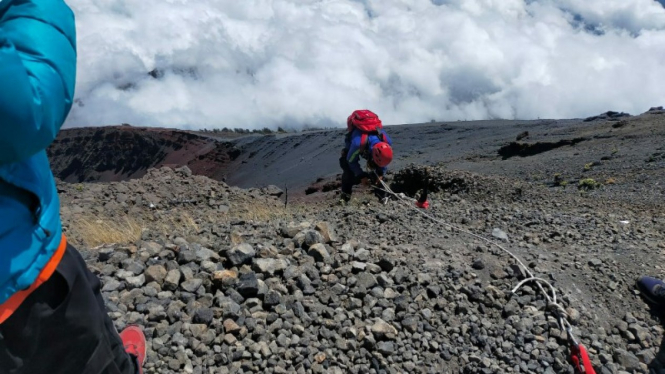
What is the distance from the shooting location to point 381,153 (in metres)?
6.24

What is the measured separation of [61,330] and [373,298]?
2.06 m

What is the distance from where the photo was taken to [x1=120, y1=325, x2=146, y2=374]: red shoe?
2356 millimetres

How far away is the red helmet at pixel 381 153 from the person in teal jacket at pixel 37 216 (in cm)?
491

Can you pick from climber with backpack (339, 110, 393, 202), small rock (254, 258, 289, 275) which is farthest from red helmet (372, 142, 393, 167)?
small rock (254, 258, 289, 275)

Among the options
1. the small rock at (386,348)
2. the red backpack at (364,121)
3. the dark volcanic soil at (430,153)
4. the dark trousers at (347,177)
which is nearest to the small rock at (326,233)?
the small rock at (386,348)

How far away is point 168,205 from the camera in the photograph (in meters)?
9.76

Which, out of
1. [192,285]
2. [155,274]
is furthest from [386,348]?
[155,274]

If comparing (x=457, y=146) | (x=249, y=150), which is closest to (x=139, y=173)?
(x=249, y=150)

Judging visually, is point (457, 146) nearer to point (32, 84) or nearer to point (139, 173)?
point (32, 84)

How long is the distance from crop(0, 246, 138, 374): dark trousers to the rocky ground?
910 mm

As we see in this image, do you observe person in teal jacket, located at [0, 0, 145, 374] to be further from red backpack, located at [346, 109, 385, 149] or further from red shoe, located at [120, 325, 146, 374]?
red backpack, located at [346, 109, 385, 149]

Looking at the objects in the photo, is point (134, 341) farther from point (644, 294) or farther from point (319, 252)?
point (644, 294)

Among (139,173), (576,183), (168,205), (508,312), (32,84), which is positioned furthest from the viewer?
(139,173)

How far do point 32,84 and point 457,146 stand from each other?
2580 cm
